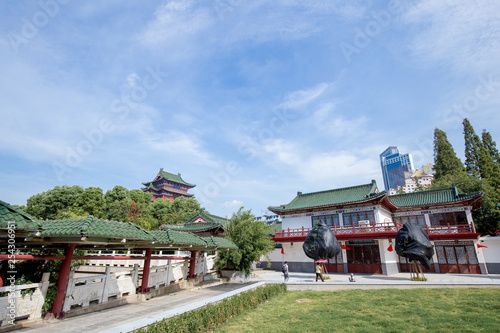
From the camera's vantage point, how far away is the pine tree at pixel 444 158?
4234cm

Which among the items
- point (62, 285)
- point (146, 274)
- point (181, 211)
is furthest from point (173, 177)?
point (62, 285)

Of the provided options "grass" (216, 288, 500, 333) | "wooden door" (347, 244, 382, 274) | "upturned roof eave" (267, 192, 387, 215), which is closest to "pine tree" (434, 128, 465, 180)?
"upturned roof eave" (267, 192, 387, 215)

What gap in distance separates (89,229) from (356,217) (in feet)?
76.7

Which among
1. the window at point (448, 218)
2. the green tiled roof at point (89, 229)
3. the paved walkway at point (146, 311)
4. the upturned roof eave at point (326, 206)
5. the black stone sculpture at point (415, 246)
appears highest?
the upturned roof eave at point (326, 206)

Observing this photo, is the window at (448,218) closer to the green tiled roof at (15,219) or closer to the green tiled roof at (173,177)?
the green tiled roof at (15,219)

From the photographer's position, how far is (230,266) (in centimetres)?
1972

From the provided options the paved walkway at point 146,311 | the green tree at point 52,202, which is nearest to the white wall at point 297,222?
the paved walkway at point 146,311

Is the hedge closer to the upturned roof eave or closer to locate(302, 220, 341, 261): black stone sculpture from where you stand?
locate(302, 220, 341, 261): black stone sculpture

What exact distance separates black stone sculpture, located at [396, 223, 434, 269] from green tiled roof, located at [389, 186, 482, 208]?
33.2 ft

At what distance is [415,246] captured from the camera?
50.4 feet

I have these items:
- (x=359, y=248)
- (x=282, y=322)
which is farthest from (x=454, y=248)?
(x=282, y=322)

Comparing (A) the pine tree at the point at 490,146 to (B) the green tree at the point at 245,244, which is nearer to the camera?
(B) the green tree at the point at 245,244

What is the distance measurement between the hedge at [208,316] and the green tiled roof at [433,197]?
68.1 feet

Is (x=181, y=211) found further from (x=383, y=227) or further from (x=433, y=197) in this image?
(x=433, y=197)
